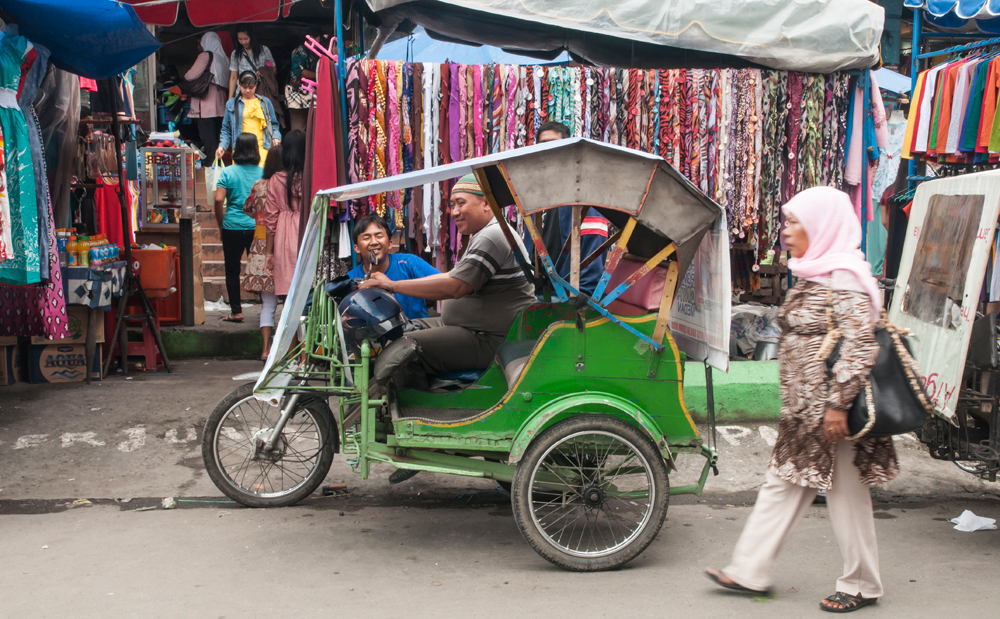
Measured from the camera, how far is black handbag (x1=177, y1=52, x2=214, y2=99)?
11.3 meters

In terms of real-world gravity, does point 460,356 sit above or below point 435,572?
above

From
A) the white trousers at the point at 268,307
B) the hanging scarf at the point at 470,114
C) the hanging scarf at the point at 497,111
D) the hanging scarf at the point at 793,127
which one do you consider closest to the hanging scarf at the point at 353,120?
the hanging scarf at the point at 470,114

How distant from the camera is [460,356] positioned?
184 inches

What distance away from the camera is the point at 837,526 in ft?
11.6

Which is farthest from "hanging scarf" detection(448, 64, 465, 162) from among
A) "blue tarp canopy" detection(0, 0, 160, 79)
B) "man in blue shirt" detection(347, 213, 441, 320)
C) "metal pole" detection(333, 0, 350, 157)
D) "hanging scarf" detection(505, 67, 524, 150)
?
"blue tarp canopy" detection(0, 0, 160, 79)

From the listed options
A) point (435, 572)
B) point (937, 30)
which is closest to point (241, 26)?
point (937, 30)

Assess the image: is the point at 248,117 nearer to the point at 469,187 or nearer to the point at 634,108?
the point at 634,108

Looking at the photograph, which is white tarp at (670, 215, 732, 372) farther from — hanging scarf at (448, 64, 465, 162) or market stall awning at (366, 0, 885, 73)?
market stall awning at (366, 0, 885, 73)

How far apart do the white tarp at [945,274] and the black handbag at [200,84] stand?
9.24m

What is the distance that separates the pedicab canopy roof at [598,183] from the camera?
3.84 meters

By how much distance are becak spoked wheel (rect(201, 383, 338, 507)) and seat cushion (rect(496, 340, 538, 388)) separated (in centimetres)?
99

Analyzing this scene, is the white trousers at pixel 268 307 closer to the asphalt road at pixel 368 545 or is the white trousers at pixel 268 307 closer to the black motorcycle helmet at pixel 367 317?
the asphalt road at pixel 368 545

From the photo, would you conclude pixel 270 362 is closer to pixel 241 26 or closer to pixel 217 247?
pixel 217 247

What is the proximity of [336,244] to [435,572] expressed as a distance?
315 cm
